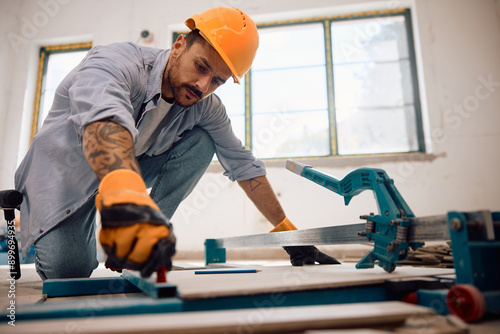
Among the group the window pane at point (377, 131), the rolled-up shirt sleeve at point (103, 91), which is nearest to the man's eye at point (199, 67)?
the rolled-up shirt sleeve at point (103, 91)

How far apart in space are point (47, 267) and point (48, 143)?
0.50 meters

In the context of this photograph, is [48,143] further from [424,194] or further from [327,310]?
[424,194]

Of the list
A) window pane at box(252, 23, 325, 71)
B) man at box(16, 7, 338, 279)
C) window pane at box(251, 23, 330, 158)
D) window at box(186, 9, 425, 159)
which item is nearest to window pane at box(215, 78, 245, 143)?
window at box(186, 9, 425, 159)

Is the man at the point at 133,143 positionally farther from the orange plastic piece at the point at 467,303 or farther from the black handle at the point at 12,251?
the orange plastic piece at the point at 467,303

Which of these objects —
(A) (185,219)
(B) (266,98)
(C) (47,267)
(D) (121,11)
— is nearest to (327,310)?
(C) (47,267)

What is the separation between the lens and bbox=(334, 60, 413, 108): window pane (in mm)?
4141

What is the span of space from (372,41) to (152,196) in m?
3.54

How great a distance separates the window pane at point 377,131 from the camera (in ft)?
13.3

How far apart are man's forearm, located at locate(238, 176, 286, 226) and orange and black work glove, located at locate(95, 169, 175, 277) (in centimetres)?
112

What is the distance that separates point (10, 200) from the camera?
1.37m

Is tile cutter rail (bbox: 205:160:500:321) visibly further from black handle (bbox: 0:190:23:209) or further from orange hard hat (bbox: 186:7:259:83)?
black handle (bbox: 0:190:23:209)

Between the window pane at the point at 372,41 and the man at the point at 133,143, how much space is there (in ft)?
9.70

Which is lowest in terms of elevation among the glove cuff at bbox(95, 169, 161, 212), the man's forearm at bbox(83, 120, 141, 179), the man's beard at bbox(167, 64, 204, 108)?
the glove cuff at bbox(95, 169, 161, 212)

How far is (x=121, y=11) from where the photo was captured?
4664 mm
